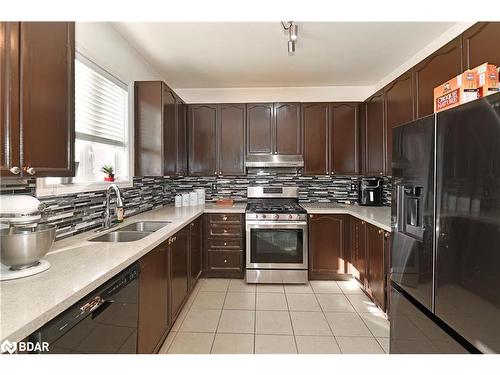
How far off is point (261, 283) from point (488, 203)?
2.47 metres

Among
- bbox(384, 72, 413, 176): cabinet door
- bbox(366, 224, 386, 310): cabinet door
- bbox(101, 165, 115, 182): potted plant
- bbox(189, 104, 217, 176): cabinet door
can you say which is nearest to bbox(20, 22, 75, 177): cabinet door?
bbox(101, 165, 115, 182): potted plant

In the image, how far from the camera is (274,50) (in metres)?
2.62

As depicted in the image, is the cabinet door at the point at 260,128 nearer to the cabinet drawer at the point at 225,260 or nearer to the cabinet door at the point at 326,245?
the cabinet door at the point at 326,245

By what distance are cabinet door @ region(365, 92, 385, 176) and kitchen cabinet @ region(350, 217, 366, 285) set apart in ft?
2.13

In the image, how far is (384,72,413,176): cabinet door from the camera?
233 cm

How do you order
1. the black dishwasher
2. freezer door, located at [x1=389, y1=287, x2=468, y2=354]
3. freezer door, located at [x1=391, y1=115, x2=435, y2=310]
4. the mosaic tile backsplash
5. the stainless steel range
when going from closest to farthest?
the black dishwasher < freezer door, located at [x1=389, y1=287, x2=468, y2=354] < freezer door, located at [x1=391, y1=115, x2=435, y2=310] < the mosaic tile backsplash < the stainless steel range

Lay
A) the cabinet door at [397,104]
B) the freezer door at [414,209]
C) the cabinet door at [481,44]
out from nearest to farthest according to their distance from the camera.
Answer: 1. the freezer door at [414,209]
2. the cabinet door at [481,44]
3. the cabinet door at [397,104]

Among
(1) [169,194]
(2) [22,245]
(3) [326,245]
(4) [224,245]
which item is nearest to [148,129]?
(1) [169,194]

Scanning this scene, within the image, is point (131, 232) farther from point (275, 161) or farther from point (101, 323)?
point (275, 161)

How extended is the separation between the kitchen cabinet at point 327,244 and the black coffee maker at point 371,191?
47 centimetres

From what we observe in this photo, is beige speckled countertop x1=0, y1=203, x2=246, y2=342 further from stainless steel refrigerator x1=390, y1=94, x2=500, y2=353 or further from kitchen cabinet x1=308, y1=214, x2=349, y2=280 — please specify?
kitchen cabinet x1=308, y1=214, x2=349, y2=280

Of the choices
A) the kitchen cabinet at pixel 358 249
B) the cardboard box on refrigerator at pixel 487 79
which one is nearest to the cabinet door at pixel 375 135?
the kitchen cabinet at pixel 358 249

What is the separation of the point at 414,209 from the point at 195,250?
Result: 2.19m

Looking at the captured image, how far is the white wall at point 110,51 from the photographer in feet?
6.24
